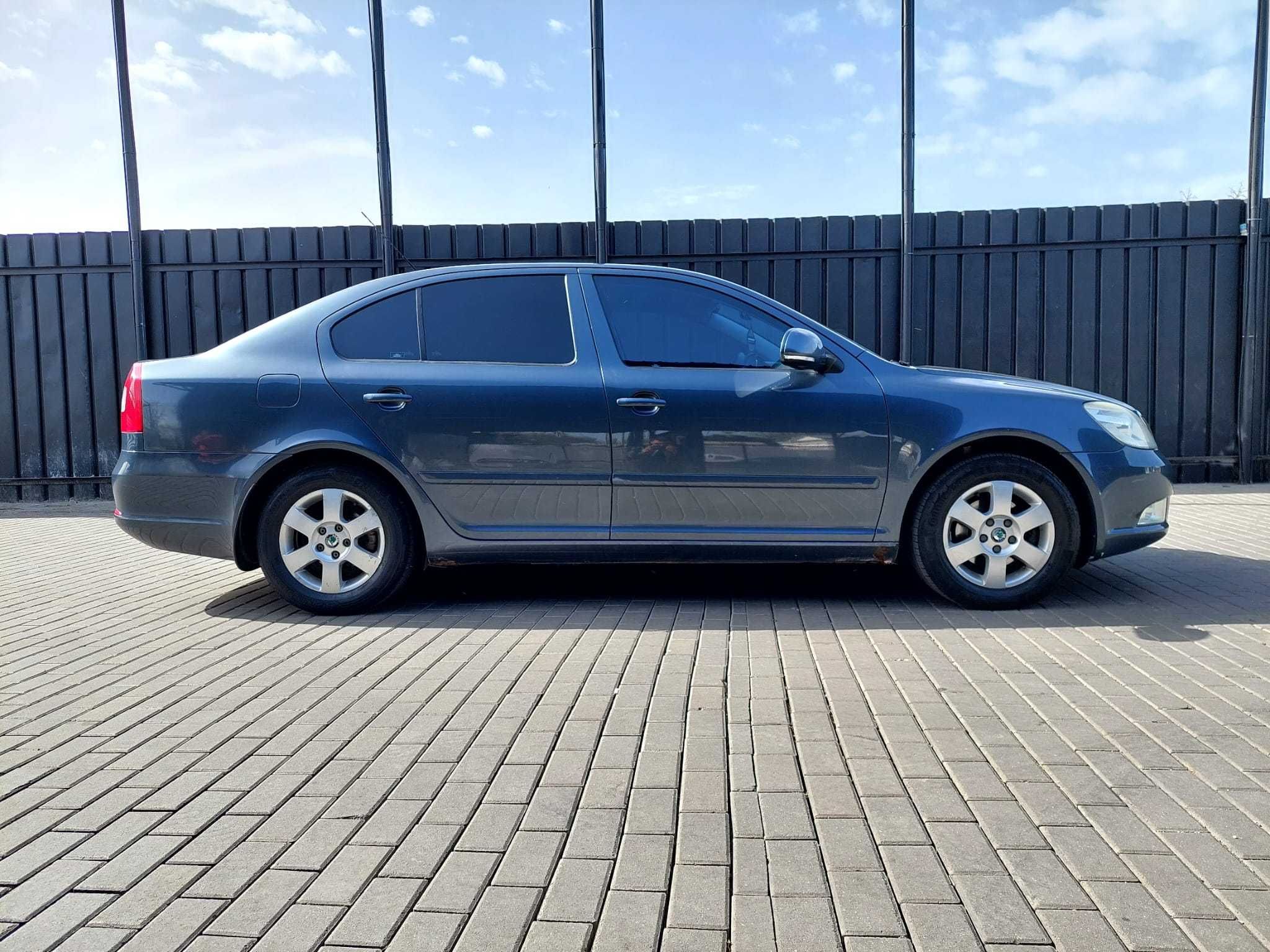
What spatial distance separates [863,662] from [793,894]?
→ 1.81m

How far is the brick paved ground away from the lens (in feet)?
6.79

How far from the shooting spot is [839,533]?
4.74 meters

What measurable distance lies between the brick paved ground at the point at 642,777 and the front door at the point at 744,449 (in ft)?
1.49

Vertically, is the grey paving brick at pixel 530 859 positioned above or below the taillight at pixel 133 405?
below

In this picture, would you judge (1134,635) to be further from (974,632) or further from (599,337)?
(599,337)

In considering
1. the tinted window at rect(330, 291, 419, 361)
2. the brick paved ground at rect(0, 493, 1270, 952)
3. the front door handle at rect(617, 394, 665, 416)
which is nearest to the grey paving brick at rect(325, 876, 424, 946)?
the brick paved ground at rect(0, 493, 1270, 952)

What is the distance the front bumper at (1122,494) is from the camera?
185 inches

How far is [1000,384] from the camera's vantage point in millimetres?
4793

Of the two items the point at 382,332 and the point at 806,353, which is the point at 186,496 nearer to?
the point at 382,332

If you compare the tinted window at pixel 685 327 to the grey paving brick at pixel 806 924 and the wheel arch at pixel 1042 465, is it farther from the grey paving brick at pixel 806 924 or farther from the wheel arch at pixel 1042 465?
the grey paving brick at pixel 806 924

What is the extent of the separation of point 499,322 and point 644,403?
0.86 m

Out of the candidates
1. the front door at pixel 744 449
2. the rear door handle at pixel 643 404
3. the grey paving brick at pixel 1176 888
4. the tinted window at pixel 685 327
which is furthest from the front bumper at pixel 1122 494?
the grey paving brick at pixel 1176 888

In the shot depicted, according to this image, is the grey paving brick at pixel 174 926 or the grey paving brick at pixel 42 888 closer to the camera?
the grey paving brick at pixel 174 926

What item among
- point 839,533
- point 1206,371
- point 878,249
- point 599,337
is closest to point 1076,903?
point 839,533
